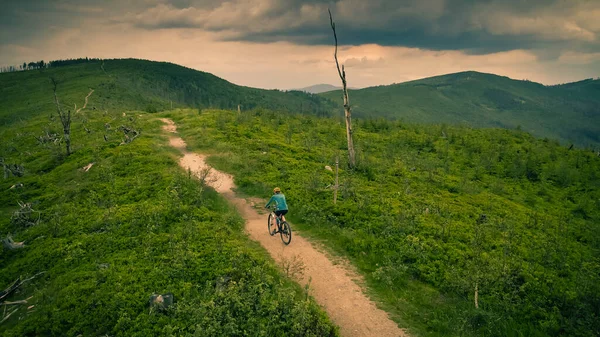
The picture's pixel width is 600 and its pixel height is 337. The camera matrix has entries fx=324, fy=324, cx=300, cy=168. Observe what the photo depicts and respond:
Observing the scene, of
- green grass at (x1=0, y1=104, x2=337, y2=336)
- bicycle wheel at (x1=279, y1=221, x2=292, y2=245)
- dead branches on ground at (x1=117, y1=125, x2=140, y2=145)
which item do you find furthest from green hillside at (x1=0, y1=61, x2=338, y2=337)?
dead branches on ground at (x1=117, y1=125, x2=140, y2=145)

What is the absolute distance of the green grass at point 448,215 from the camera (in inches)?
408

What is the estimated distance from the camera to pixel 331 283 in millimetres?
11219

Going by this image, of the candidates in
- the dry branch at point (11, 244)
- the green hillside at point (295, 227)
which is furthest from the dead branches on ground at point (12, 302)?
A: the dry branch at point (11, 244)

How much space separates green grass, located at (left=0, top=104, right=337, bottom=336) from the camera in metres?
8.98

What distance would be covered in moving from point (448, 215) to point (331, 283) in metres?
9.40

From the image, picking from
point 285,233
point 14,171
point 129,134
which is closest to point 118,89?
point 129,134

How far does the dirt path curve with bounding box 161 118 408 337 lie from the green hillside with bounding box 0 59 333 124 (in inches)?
1799

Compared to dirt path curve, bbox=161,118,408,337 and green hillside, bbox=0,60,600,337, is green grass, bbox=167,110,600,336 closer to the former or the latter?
green hillside, bbox=0,60,600,337

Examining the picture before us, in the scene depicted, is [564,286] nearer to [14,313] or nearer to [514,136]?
[14,313]

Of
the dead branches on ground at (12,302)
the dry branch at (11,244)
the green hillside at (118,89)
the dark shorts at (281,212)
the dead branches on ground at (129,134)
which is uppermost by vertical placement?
the green hillside at (118,89)

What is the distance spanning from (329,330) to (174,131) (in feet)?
101

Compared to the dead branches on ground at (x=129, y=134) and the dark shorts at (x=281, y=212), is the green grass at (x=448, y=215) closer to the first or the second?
the dark shorts at (x=281, y=212)

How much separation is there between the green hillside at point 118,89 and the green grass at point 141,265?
3844 cm

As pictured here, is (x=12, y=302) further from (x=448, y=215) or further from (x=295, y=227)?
(x=448, y=215)
